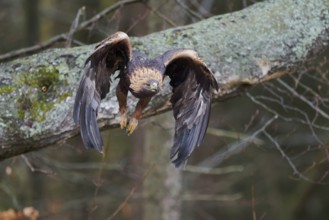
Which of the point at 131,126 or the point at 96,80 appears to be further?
the point at 131,126

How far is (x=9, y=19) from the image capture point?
11.0 metres

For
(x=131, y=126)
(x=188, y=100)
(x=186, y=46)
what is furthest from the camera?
(x=186, y=46)

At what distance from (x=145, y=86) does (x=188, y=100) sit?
0.44 m

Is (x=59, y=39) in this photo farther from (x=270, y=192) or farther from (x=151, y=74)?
(x=270, y=192)

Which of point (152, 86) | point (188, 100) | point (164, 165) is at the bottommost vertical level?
point (164, 165)

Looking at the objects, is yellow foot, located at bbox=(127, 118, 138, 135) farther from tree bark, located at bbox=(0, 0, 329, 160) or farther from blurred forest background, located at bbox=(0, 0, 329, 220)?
blurred forest background, located at bbox=(0, 0, 329, 220)

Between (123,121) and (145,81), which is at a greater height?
(145,81)

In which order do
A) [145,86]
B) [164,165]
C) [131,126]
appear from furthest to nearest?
[164,165] < [131,126] < [145,86]

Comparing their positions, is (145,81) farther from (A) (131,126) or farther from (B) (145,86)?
(A) (131,126)

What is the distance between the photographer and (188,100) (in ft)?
15.5

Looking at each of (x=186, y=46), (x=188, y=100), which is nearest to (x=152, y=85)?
(x=188, y=100)

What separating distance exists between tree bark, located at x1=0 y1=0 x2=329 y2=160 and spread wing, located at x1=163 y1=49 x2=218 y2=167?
0.17 m

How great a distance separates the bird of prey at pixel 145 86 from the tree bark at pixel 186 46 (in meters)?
0.17

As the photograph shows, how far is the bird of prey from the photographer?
429 cm
